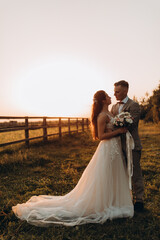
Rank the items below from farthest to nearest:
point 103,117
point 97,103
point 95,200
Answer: point 97,103, point 103,117, point 95,200

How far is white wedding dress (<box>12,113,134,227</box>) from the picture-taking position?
3266mm

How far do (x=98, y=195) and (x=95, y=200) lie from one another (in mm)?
99

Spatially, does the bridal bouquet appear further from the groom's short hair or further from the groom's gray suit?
the groom's short hair

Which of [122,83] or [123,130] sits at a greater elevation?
[122,83]

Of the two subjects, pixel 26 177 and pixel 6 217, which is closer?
pixel 6 217

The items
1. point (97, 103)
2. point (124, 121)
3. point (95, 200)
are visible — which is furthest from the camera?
point (97, 103)

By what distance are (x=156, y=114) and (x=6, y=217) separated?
69.0ft

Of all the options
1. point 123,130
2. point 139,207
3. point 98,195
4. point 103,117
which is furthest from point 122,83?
point 139,207

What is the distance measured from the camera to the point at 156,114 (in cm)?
2192

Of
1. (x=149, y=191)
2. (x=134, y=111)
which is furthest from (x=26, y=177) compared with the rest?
(x=134, y=111)

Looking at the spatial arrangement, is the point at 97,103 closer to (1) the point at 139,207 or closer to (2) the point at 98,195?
(2) the point at 98,195

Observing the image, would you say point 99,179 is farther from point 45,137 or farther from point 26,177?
point 45,137

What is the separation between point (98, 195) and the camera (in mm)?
3420

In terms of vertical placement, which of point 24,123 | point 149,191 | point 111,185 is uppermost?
point 24,123
